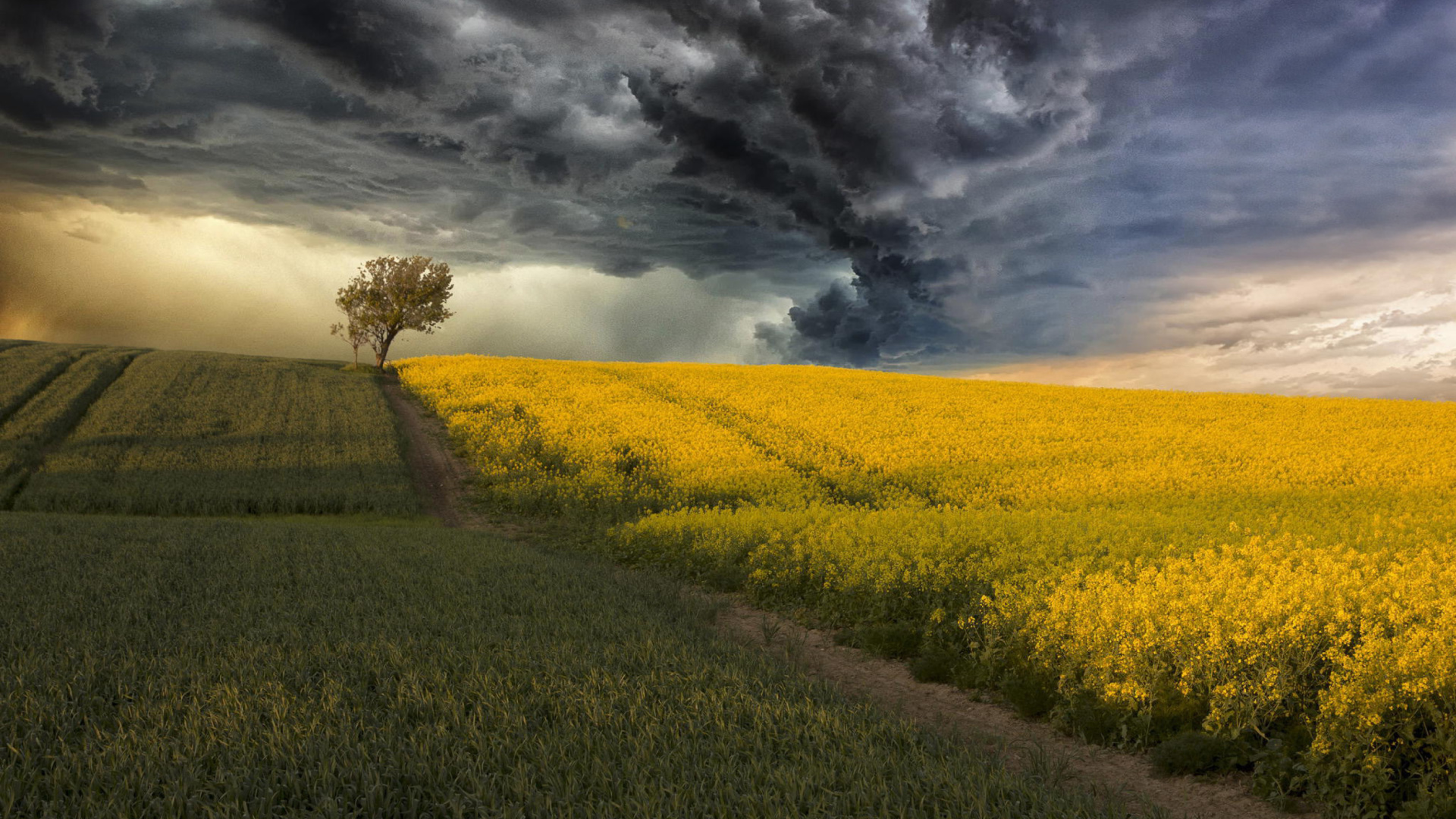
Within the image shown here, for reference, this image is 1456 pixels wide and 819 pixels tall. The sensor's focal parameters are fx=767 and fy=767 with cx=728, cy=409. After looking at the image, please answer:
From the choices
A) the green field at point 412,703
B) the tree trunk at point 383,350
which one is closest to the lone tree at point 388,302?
the tree trunk at point 383,350

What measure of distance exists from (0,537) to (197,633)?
33.6 feet

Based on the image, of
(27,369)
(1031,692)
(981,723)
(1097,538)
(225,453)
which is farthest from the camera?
(27,369)

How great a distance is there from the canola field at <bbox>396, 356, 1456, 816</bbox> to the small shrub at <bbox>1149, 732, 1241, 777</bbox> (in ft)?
0.50

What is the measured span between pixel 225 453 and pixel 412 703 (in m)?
26.8

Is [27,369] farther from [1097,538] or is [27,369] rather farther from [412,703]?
[1097,538]

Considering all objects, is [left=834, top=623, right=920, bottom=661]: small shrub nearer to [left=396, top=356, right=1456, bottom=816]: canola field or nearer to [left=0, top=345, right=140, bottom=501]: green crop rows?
[left=396, top=356, right=1456, bottom=816]: canola field

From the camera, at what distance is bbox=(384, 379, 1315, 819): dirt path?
259 inches

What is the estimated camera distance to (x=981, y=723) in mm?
8391

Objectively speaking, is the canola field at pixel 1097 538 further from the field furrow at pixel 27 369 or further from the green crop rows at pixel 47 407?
the field furrow at pixel 27 369

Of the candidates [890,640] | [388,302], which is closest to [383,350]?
[388,302]

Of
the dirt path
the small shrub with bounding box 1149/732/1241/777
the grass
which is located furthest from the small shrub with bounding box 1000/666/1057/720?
the grass

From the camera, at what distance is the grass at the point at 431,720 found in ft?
14.7

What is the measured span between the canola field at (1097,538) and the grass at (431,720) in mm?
3398

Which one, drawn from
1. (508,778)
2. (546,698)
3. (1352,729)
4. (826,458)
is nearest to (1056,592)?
(1352,729)
